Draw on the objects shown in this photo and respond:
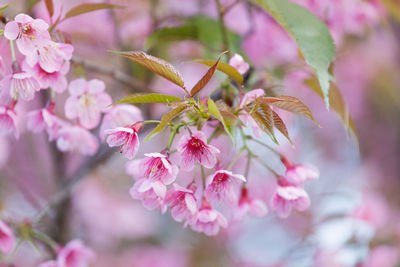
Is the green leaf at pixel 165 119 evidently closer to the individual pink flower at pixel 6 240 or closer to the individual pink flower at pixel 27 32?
the individual pink flower at pixel 27 32

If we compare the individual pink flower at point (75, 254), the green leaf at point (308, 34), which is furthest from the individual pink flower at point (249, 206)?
the individual pink flower at point (75, 254)

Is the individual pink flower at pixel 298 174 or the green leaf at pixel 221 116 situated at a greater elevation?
the individual pink flower at pixel 298 174

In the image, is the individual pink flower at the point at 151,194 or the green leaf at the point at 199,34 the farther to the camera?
the green leaf at the point at 199,34

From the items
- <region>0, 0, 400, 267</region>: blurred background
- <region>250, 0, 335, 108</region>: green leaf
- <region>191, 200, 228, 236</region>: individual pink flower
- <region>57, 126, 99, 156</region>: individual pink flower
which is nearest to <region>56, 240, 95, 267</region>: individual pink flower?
<region>0, 0, 400, 267</region>: blurred background

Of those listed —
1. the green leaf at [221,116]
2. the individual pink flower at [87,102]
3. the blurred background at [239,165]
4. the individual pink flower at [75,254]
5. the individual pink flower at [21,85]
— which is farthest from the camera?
the blurred background at [239,165]

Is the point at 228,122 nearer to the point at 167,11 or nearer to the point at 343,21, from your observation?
the point at 343,21

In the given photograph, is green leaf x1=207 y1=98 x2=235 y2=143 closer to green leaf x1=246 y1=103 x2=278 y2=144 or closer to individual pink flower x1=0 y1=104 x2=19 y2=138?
green leaf x1=246 y1=103 x2=278 y2=144

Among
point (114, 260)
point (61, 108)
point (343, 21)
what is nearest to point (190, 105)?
point (343, 21)
